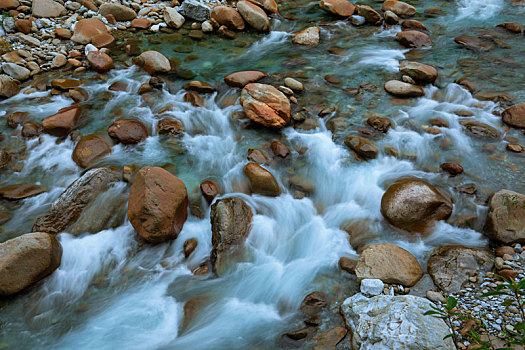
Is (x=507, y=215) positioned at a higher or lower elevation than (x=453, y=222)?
higher

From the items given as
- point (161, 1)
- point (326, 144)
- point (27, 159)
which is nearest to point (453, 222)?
point (326, 144)

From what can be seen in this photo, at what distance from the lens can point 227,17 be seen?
8281 mm

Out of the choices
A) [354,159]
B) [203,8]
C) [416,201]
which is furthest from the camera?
[203,8]

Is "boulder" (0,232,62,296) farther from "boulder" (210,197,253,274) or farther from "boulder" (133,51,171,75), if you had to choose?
"boulder" (133,51,171,75)

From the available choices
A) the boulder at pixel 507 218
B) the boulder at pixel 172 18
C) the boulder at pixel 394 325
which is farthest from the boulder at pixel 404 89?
the boulder at pixel 172 18

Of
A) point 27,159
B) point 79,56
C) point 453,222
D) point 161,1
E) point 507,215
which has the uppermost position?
point 161,1

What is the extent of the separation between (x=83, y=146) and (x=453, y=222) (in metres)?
5.44

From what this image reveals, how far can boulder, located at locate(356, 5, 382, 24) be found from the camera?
862 centimetres

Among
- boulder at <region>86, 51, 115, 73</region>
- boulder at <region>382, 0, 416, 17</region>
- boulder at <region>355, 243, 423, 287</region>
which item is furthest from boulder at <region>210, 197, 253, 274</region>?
boulder at <region>382, 0, 416, 17</region>

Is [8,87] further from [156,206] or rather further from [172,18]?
[156,206]

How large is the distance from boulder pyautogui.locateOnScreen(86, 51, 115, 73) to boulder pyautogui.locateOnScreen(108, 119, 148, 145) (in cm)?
218

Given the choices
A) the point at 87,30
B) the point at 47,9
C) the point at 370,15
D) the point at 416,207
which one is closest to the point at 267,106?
the point at 416,207

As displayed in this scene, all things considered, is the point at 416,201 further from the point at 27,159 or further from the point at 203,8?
the point at 203,8

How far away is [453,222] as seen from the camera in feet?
13.2
